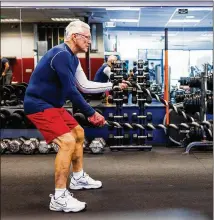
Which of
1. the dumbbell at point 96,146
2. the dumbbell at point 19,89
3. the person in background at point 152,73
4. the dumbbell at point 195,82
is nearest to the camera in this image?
the dumbbell at point 96,146

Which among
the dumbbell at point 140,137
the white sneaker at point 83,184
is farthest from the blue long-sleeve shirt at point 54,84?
the dumbbell at point 140,137

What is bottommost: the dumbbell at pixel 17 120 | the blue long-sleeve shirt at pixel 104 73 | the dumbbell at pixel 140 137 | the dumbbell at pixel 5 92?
the dumbbell at pixel 140 137

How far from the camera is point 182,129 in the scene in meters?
4.98

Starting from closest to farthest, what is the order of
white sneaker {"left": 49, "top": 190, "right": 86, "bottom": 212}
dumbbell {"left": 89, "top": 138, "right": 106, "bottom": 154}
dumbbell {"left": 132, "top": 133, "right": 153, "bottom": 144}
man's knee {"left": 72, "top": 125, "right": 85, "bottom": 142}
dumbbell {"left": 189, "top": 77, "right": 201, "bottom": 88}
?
1. white sneaker {"left": 49, "top": 190, "right": 86, "bottom": 212}
2. man's knee {"left": 72, "top": 125, "right": 85, "bottom": 142}
3. dumbbell {"left": 89, "top": 138, "right": 106, "bottom": 154}
4. dumbbell {"left": 132, "top": 133, "right": 153, "bottom": 144}
5. dumbbell {"left": 189, "top": 77, "right": 201, "bottom": 88}

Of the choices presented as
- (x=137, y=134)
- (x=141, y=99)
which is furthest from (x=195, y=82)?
(x=137, y=134)

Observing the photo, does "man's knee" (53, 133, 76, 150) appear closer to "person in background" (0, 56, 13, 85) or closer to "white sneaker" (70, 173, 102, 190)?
"white sneaker" (70, 173, 102, 190)

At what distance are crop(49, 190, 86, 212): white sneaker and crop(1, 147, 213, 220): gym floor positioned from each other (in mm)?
41

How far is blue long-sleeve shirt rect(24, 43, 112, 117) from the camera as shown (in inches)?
95.2

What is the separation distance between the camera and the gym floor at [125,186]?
8.17 ft

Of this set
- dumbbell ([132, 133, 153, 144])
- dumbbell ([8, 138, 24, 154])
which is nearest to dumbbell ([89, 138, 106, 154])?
dumbbell ([132, 133, 153, 144])

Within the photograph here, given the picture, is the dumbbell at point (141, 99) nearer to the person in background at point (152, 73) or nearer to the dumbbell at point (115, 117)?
the dumbbell at point (115, 117)

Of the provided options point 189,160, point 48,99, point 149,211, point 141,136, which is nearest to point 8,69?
point 141,136

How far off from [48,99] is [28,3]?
79 centimetres

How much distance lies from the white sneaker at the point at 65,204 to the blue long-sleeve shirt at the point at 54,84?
0.58 m
